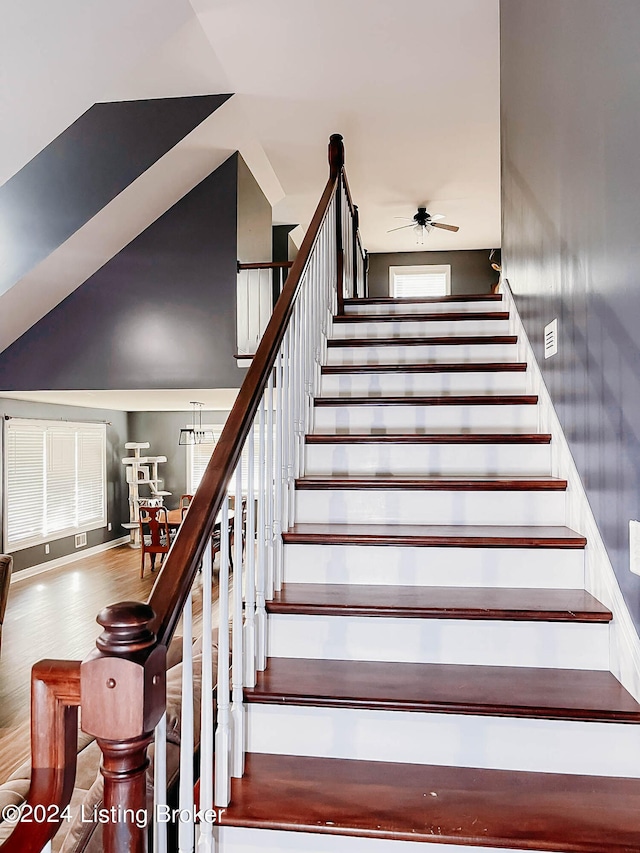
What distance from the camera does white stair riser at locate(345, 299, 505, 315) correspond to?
142 inches

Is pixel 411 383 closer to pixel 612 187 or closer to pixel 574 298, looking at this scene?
pixel 574 298

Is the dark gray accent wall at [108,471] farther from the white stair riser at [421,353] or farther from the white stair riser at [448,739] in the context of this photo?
the white stair riser at [448,739]

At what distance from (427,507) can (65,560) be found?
736 centimetres

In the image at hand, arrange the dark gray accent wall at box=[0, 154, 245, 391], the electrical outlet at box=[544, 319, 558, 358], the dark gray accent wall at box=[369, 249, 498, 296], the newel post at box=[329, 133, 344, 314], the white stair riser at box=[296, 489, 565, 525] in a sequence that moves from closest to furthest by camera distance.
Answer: the white stair riser at box=[296, 489, 565, 525] < the electrical outlet at box=[544, 319, 558, 358] < the newel post at box=[329, 133, 344, 314] < the dark gray accent wall at box=[0, 154, 245, 391] < the dark gray accent wall at box=[369, 249, 498, 296]

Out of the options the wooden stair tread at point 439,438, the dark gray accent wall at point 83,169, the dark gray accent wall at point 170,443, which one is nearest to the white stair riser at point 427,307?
the wooden stair tread at point 439,438

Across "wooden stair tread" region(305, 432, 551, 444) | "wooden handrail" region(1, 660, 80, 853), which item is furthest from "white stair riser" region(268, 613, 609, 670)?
"wooden handrail" region(1, 660, 80, 853)

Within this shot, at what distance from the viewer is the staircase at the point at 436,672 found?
1.29m

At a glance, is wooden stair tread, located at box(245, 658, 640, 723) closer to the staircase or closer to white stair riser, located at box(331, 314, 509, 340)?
the staircase

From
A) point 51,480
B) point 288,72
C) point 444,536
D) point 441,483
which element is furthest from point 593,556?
point 51,480

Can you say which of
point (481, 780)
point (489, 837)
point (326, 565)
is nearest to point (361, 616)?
point (326, 565)

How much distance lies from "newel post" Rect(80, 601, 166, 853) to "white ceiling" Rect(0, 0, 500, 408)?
3871mm

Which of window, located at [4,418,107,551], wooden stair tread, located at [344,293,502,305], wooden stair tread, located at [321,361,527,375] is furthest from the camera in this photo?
window, located at [4,418,107,551]

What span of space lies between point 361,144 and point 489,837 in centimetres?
581

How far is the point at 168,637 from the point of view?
39.4 inches
